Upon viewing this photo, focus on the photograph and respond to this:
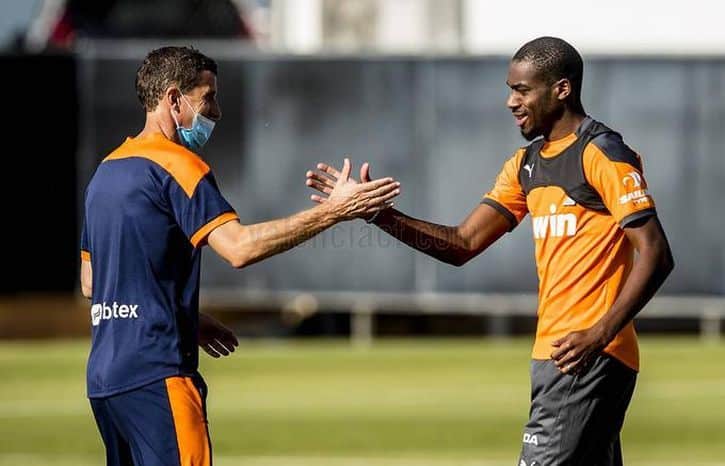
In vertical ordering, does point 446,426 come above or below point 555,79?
below

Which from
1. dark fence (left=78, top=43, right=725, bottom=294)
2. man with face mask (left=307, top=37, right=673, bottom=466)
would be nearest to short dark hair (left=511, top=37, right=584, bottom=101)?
man with face mask (left=307, top=37, right=673, bottom=466)

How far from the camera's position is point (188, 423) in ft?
23.7

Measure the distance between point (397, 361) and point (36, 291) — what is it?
5202 mm

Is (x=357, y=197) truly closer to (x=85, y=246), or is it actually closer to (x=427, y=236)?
(x=427, y=236)

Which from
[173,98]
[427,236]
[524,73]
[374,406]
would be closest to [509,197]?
[427,236]

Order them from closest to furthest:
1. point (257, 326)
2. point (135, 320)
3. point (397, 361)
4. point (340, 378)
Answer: point (135, 320), point (340, 378), point (397, 361), point (257, 326)

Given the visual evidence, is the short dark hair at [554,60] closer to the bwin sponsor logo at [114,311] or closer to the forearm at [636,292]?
the forearm at [636,292]

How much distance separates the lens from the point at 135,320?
7281 millimetres

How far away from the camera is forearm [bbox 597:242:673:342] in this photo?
7574 millimetres

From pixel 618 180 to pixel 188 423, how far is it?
79.6 inches

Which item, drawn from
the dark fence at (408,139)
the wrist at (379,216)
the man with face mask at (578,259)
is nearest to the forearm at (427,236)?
the wrist at (379,216)

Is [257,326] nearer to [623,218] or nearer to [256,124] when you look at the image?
[256,124]

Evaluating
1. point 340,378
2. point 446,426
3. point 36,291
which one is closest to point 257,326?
point 36,291

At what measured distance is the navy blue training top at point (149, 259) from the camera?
723 cm
